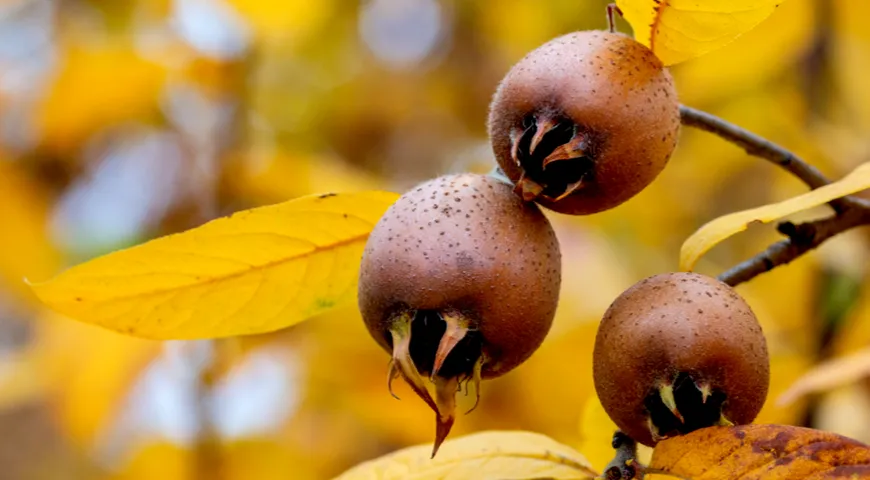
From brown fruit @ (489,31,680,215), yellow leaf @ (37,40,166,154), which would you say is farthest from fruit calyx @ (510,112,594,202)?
yellow leaf @ (37,40,166,154)

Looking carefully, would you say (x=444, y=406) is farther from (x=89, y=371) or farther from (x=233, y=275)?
(x=89, y=371)

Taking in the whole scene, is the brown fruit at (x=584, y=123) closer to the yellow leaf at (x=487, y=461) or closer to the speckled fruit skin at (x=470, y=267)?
the speckled fruit skin at (x=470, y=267)

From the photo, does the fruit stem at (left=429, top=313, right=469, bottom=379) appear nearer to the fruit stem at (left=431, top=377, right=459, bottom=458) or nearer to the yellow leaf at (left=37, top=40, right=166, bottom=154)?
the fruit stem at (left=431, top=377, right=459, bottom=458)

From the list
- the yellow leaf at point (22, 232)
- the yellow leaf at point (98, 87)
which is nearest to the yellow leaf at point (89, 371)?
the yellow leaf at point (22, 232)

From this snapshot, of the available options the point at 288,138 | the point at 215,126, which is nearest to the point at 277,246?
the point at 215,126

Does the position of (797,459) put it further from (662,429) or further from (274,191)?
(274,191)
